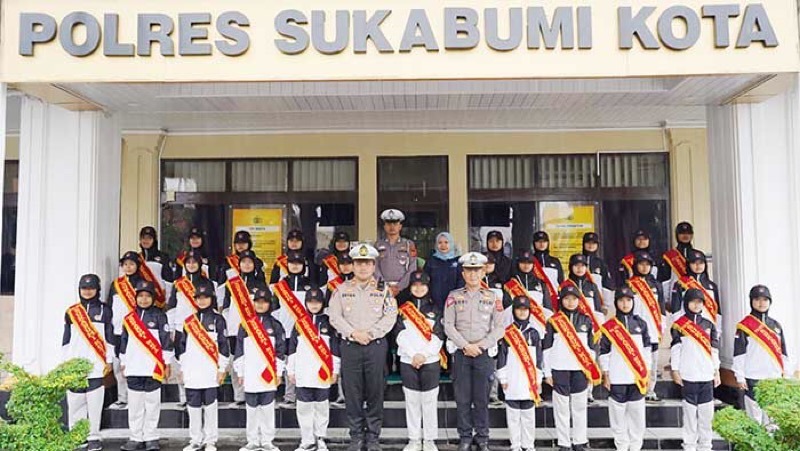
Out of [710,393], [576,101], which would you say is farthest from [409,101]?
[710,393]

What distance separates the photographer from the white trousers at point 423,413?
17.3 feet

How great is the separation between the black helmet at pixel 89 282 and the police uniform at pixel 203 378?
3.20ft

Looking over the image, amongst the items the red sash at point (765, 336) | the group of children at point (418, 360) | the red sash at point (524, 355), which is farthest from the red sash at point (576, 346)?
the red sash at point (765, 336)

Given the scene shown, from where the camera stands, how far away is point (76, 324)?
5457 mm

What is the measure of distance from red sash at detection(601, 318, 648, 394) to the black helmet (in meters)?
4.71

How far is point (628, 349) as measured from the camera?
5203mm

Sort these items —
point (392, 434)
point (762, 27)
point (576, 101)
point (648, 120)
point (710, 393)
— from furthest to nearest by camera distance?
point (648, 120) < point (576, 101) < point (392, 434) < point (710, 393) < point (762, 27)

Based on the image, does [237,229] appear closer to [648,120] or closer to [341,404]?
[341,404]

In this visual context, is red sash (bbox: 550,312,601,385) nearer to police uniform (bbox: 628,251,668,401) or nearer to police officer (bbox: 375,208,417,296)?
police uniform (bbox: 628,251,668,401)

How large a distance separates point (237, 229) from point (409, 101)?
3.56 meters

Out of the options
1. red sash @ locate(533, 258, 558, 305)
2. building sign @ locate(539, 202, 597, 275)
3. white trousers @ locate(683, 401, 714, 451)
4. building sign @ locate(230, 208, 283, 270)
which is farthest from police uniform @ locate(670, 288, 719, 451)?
building sign @ locate(230, 208, 283, 270)

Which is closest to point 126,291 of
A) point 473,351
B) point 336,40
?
point 336,40

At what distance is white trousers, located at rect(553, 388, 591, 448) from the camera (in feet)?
17.1

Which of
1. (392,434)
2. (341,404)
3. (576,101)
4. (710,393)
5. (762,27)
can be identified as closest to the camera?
(762,27)
